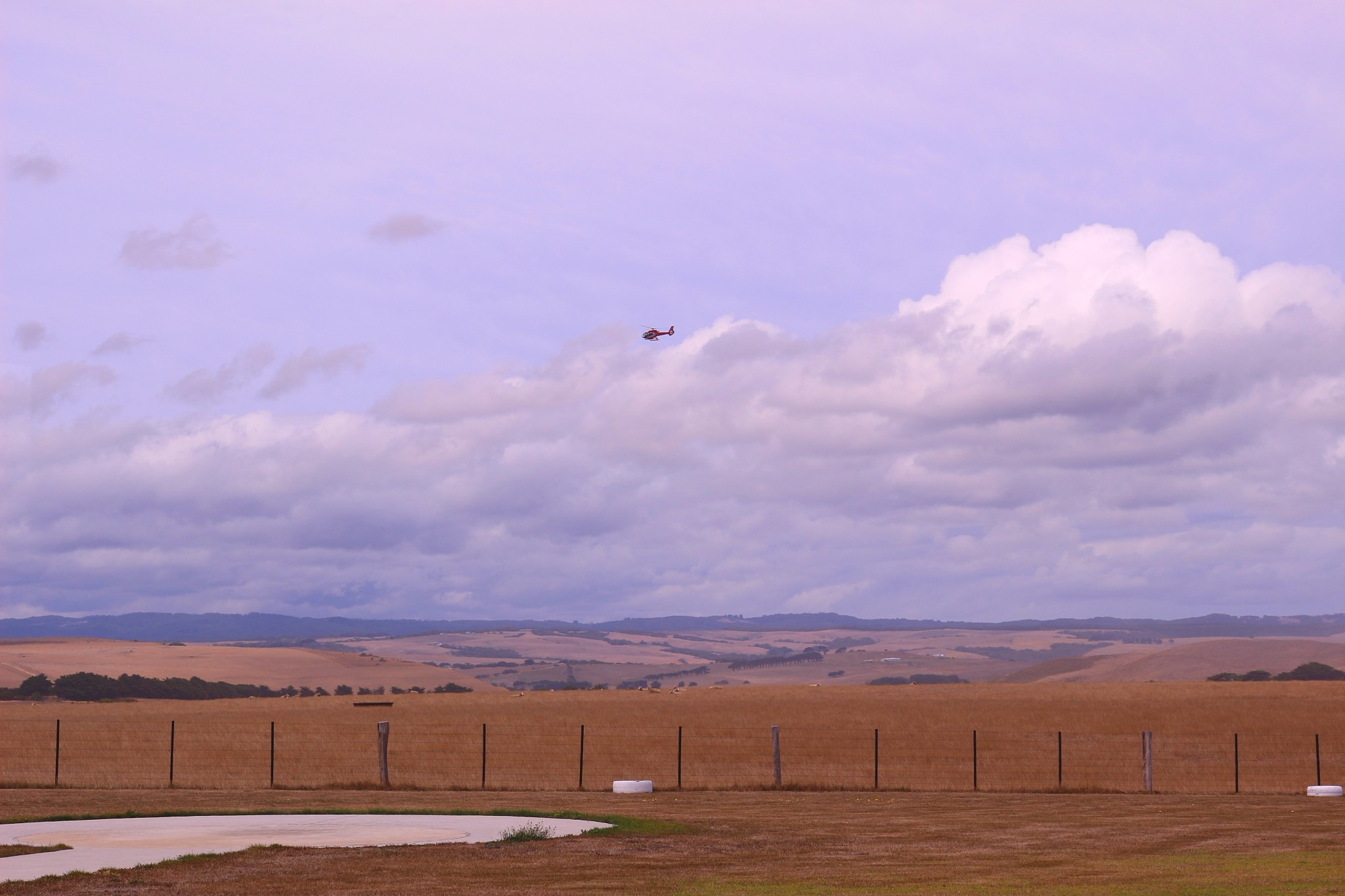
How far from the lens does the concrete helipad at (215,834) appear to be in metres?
20.6

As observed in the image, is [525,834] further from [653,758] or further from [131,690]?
[131,690]

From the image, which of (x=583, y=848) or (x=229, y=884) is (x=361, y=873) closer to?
(x=229, y=884)

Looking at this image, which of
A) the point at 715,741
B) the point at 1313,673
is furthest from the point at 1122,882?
the point at 1313,673

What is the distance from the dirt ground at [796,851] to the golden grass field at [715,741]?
6829 millimetres

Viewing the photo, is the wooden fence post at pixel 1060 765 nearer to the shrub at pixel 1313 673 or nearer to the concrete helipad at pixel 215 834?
the concrete helipad at pixel 215 834

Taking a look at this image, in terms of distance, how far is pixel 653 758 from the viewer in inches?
Answer: 2072

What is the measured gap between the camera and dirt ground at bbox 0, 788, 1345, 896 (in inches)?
725

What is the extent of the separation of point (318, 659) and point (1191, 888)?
178650mm

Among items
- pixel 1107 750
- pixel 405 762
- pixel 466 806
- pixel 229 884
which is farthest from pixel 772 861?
pixel 1107 750

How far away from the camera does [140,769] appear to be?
47.5 m

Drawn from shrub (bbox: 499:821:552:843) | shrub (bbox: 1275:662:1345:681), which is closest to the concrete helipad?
shrub (bbox: 499:821:552:843)

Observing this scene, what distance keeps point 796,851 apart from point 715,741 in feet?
121

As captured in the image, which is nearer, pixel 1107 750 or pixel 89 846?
pixel 89 846

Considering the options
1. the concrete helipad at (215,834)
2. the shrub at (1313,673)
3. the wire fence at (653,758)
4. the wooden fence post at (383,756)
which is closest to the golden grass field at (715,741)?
the wire fence at (653,758)
